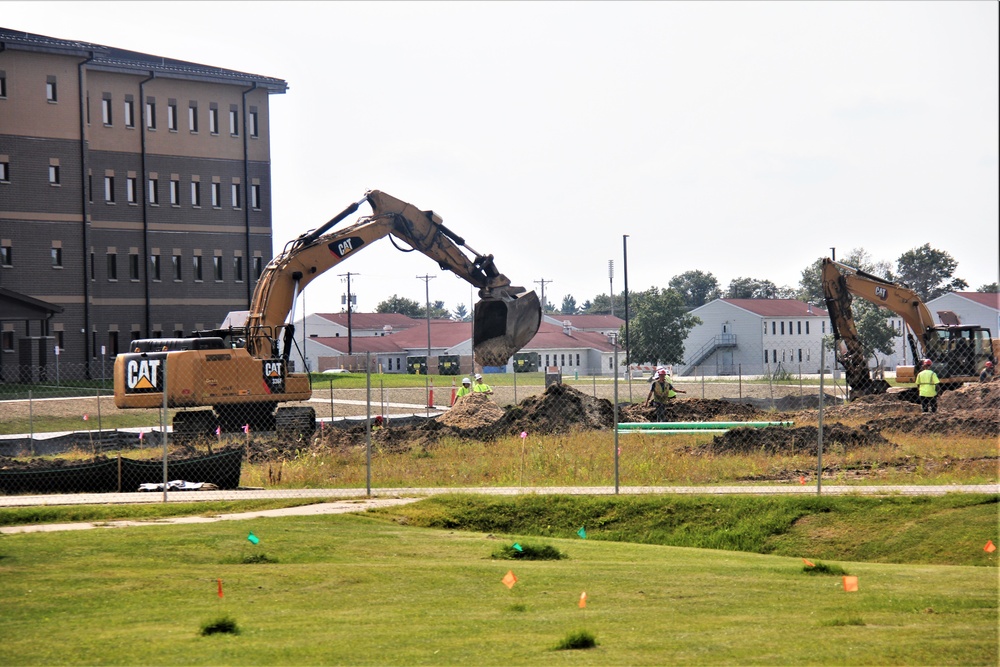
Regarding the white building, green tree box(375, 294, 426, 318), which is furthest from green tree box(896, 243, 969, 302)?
green tree box(375, 294, 426, 318)

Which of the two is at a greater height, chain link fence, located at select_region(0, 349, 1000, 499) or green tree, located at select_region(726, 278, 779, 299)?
green tree, located at select_region(726, 278, 779, 299)

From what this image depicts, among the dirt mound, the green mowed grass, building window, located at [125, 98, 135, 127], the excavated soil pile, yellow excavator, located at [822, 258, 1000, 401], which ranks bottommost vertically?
the green mowed grass

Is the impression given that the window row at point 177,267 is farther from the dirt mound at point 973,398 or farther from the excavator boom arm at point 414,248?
the dirt mound at point 973,398

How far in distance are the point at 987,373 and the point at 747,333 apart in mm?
58358

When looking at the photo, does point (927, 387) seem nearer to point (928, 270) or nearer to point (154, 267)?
point (154, 267)

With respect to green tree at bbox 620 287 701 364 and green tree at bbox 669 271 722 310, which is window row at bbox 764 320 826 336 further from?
green tree at bbox 669 271 722 310

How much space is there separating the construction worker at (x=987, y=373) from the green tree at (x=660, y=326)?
165 ft

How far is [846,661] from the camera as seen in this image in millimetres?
7930

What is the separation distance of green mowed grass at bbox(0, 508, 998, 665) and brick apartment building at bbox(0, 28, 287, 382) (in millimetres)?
45287

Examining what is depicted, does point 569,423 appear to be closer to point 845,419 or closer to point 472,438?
point 472,438

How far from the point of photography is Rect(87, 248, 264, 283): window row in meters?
64.8

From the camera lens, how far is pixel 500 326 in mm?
36719

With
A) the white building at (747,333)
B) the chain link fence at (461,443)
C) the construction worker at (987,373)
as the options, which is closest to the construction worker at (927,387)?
the chain link fence at (461,443)

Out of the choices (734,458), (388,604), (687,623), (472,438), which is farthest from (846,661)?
(472,438)
